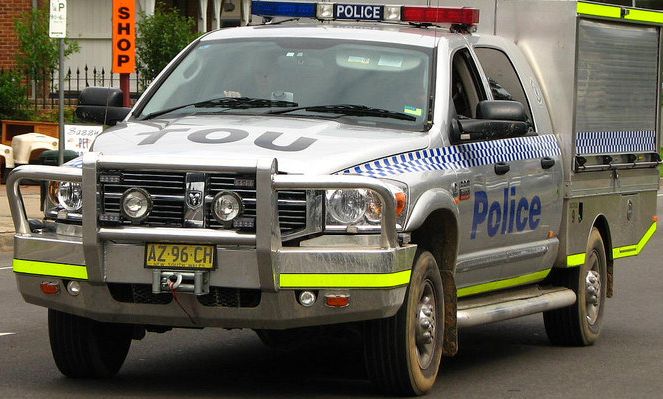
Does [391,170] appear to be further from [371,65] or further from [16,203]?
[16,203]

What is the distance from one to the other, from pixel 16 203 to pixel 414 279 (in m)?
2.07

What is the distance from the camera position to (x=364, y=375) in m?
9.02

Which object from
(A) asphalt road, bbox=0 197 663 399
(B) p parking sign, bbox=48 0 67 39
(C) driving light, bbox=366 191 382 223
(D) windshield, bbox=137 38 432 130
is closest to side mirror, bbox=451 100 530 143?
(D) windshield, bbox=137 38 432 130

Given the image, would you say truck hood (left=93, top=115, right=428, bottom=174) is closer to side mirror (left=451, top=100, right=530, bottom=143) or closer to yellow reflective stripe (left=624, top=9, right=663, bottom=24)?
side mirror (left=451, top=100, right=530, bottom=143)

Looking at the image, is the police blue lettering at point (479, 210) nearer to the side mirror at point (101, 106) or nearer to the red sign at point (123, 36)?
the side mirror at point (101, 106)

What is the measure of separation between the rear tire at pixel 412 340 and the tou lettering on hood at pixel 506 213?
76 centimetres

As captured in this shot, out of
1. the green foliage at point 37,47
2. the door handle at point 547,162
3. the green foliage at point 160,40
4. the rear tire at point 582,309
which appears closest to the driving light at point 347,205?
the door handle at point 547,162

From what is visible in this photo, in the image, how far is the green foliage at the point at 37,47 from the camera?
92.1ft

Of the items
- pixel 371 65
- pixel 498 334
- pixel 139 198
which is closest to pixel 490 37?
pixel 371 65

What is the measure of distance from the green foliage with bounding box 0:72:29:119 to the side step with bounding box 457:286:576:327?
18.0m

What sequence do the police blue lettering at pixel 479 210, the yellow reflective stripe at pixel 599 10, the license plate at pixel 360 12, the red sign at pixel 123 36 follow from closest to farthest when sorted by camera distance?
the police blue lettering at pixel 479 210, the license plate at pixel 360 12, the yellow reflective stripe at pixel 599 10, the red sign at pixel 123 36

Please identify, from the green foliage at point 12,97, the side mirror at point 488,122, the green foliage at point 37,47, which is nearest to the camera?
the side mirror at point 488,122

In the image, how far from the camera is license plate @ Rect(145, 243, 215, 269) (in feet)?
24.6

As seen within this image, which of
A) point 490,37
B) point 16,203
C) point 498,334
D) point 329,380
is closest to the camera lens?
point 16,203
